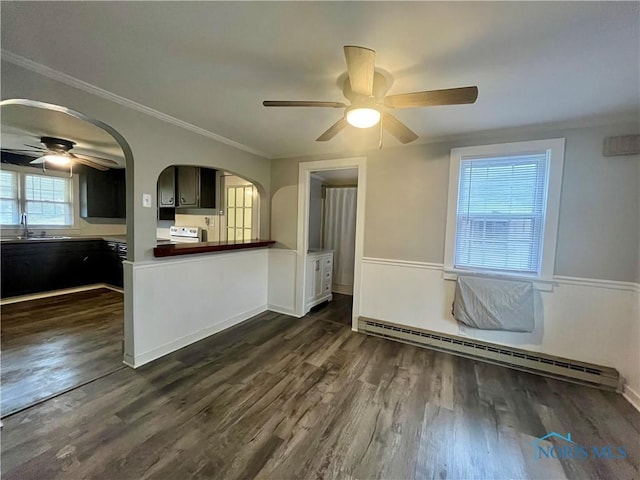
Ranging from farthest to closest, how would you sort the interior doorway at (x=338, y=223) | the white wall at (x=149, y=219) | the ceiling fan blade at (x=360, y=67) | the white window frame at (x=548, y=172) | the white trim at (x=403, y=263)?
the interior doorway at (x=338, y=223) → the white trim at (x=403, y=263) → the white window frame at (x=548, y=172) → the white wall at (x=149, y=219) → the ceiling fan blade at (x=360, y=67)

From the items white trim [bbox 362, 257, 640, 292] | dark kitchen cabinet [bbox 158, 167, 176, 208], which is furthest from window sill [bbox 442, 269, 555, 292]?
dark kitchen cabinet [bbox 158, 167, 176, 208]

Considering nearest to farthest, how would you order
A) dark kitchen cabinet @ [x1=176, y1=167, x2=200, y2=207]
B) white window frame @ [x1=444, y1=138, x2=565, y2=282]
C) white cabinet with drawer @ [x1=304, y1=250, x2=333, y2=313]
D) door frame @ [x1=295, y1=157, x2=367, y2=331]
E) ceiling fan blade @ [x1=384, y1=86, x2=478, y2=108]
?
ceiling fan blade @ [x1=384, y1=86, x2=478, y2=108], white window frame @ [x1=444, y1=138, x2=565, y2=282], door frame @ [x1=295, y1=157, x2=367, y2=331], white cabinet with drawer @ [x1=304, y1=250, x2=333, y2=313], dark kitchen cabinet @ [x1=176, y1=167, x2=200, y2=207]

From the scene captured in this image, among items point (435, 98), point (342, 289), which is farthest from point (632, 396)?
point (342, 289)

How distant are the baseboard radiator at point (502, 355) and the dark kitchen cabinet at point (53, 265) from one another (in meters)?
4.61

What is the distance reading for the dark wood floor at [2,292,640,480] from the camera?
149 centimetres

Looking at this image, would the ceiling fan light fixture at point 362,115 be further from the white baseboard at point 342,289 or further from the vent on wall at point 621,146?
the white baseboard at point 342,289

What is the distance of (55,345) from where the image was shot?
9.05 feet

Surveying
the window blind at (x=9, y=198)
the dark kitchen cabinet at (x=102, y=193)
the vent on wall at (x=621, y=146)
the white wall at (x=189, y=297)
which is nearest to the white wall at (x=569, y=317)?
the vent on wall at (x=621, y=146)

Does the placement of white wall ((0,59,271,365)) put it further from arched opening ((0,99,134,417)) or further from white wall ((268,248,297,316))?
white wall ((268,248,297,316))

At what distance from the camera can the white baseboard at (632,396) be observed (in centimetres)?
207

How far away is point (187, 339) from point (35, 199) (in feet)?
14.0

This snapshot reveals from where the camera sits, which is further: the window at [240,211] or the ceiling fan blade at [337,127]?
the window at [240,211]

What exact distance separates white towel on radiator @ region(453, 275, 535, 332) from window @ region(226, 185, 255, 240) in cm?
361

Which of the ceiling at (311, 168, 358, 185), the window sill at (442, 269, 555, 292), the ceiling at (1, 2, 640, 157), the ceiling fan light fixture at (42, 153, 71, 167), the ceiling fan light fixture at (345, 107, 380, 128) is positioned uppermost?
the ceiling at (1, 2, 640, 157)
